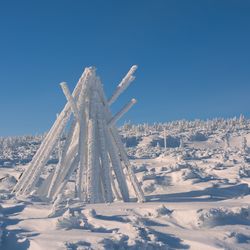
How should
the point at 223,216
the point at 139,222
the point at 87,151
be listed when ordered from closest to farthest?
the point at 139,222
the point at 223,216
the point at 87,151

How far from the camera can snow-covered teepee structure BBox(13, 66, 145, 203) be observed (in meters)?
14.0

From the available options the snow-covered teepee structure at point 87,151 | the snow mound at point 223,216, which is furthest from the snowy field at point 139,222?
the snow-covered teepee structure at point 87,151

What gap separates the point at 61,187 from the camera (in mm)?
14234

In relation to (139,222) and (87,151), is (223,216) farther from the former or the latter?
(87,151)

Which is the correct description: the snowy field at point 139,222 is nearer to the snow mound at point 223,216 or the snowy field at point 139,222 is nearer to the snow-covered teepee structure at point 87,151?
the snow mound at point 223,216

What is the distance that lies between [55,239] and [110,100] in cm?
729

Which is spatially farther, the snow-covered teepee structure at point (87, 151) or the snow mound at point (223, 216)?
the snow-covered teepee structure at point (87, 151)

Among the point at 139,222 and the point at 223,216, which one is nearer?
the point at 139,222

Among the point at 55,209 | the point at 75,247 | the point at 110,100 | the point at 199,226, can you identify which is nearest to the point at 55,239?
the point at 75,247

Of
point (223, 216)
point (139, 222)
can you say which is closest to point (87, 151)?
point (139, 222)

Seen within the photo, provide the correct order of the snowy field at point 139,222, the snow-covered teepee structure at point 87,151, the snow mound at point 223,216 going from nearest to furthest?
the snowy field at point 139,222, the snow mound at point 223,216, the snow-covered teepee structure at point 87,151

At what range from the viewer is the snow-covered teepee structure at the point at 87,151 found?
1400 cm

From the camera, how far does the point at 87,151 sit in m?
14.4

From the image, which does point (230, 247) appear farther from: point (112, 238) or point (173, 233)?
point (112, 238)
